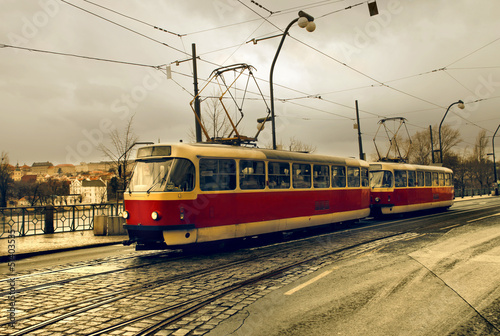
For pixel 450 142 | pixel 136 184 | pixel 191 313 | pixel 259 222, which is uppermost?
pixel 450 142

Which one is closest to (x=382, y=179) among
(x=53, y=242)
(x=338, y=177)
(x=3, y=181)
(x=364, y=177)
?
(x=364, y=177)

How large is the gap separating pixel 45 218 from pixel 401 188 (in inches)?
669

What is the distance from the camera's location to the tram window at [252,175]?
11.4 m

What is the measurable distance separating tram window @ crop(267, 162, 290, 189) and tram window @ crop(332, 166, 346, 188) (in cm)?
322

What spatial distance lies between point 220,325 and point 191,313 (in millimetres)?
689

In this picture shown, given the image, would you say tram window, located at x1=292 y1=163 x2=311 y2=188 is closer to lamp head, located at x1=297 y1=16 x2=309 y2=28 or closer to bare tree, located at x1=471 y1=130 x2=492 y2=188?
lamp head, located at x1=297 y1=16 x2=309 y2=28

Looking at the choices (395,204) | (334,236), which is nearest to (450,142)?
(395,204)

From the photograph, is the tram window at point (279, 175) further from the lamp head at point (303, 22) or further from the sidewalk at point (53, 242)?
the sidewalk at point (53, 242)

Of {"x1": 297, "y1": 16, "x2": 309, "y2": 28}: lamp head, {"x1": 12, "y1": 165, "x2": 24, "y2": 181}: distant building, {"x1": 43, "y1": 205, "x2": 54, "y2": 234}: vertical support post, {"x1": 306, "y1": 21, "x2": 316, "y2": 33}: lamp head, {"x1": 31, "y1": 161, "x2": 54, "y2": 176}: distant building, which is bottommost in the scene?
{"x1": 43, "y1": 205, "x2": 54, "y2": 234}: vertical support post

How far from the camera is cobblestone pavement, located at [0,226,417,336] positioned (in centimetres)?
522

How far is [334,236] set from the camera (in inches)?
550

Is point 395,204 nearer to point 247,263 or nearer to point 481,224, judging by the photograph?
point 481,224

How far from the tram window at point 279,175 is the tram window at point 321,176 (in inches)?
69.1

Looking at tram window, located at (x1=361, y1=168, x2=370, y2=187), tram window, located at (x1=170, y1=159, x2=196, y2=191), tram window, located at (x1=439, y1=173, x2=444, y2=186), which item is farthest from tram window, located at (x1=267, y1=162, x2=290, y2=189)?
tram window, located at (x1=439, y1=173, x2=444, y2=186)
